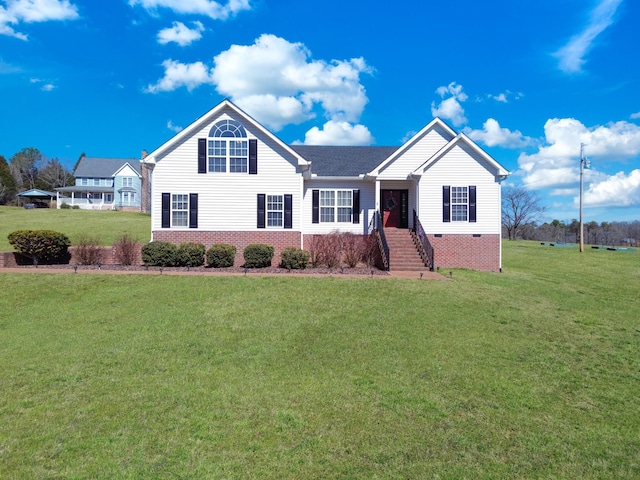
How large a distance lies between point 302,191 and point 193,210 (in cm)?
500

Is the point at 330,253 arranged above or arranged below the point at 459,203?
below

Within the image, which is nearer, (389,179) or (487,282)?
(487,282)

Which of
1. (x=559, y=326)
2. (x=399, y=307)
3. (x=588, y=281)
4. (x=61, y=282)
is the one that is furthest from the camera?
(x=588, y=281)

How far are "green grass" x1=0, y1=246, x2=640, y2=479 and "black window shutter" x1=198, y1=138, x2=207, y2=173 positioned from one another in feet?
26.7

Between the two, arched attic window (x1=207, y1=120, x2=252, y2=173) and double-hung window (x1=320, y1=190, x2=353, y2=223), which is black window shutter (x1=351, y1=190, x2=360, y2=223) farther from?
arched attic window (x1=207, y1=120, x2=252, y2=173)

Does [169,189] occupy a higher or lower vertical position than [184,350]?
higher

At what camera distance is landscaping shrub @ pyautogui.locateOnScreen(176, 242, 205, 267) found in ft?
51.8

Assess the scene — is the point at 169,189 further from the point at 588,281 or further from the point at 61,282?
the point at 588,281

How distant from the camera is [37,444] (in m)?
4.32

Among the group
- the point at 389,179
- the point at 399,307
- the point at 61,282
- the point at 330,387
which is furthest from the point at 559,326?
the point at 61,282

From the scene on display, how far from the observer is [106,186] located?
59.3 meters

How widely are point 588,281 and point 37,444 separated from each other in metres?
18.3

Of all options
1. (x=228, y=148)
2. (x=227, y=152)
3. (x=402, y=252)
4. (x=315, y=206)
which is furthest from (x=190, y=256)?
(x=402, y=252)

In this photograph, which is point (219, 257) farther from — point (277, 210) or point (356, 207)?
point (356, 207)
